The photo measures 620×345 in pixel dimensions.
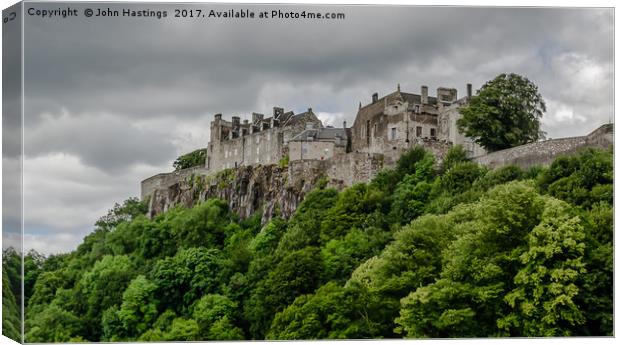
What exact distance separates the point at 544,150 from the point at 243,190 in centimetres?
988

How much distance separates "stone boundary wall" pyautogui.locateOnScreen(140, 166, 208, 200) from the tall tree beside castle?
25.6ft

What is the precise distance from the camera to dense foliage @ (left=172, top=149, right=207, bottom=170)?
1088 inches

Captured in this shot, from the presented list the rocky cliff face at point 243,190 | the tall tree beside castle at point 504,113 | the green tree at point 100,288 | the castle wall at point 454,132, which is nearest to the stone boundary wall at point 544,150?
the tall tree beside castle at point 504,113

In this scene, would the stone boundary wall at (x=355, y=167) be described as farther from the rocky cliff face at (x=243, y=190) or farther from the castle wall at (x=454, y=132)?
the castle wall at (x=454, y=132)

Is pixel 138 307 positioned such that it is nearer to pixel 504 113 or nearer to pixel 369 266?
pixel 369 266

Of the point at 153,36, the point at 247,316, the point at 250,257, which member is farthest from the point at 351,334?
the point at 153,36

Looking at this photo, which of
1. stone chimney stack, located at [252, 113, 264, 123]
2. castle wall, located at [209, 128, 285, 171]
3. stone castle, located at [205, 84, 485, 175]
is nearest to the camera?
stone chimney stack, located at [252, 113, 264, 123]

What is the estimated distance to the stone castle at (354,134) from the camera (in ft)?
94.0

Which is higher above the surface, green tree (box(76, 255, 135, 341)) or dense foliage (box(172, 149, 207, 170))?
dense foliage (box(172, 149, 207, 170))

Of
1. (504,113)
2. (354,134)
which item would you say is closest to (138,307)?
(354,134)

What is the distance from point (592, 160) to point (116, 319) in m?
10.9

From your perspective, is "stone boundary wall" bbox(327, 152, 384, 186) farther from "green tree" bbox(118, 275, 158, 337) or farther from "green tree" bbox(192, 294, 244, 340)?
"green tree" bbox(192, 294, 244, 340)

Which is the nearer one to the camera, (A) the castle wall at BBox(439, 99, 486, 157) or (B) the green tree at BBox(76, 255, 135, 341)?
(B) the green tree at BBox(76, 255, 135, 341)

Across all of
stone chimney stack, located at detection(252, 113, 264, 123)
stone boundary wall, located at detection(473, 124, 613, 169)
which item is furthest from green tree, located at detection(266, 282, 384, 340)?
stone chimney stack, located at detection(252, 113, 264, 123)
